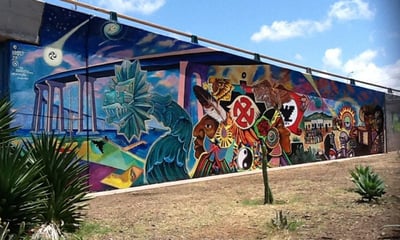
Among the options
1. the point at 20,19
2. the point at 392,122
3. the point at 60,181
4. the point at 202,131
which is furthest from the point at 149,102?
the point at 392,122

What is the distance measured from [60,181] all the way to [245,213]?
345cm

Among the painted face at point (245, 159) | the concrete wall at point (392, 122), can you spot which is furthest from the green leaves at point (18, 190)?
the concrete wall at point (392, 122)

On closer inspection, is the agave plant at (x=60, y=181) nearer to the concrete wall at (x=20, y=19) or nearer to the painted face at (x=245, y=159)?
the concrete wall at (x=20, y=19)

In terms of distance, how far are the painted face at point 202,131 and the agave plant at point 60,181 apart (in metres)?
10.4

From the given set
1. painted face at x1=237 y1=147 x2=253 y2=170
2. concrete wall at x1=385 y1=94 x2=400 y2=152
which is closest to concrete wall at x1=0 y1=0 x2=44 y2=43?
painted face at x1=237 y1=147 x2=253 y2=170

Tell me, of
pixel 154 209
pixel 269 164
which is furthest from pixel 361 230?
pixel 269 164

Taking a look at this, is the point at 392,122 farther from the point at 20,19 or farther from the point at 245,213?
the point at 20,19

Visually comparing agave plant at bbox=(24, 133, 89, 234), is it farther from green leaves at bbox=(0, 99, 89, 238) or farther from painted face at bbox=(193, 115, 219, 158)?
painted face at bbox=(193, 115, 219, 158)

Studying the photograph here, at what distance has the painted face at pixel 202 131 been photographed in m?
17.7

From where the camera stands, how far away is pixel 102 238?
704cm

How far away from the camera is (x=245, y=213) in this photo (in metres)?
8.80

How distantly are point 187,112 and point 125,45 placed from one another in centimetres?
367

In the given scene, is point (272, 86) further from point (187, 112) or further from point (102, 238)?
point (102, 238)

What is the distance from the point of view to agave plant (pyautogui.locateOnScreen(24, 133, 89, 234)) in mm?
6836
